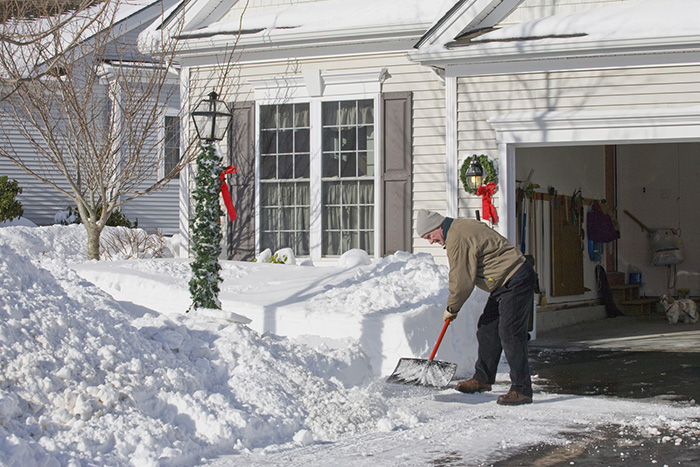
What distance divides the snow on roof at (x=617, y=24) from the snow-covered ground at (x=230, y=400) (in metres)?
4.59

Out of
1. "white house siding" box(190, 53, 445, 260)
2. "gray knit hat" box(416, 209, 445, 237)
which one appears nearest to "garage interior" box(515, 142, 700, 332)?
"white house siding" box(190, 53, 445, 260)

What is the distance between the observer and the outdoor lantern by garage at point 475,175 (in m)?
11.4

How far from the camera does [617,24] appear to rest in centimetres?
1116

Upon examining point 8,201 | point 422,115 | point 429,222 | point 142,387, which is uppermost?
point 422,115

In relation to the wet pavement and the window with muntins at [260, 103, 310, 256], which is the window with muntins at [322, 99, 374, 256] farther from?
the wet pavement

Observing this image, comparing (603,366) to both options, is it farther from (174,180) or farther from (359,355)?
(174,180)

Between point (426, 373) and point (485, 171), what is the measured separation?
199 inches

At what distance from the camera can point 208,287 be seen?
8.71 m

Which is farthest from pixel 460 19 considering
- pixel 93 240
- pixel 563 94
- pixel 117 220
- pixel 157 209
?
pixel 157 209

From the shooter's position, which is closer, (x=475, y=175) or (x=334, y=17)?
(x=475, y=175)

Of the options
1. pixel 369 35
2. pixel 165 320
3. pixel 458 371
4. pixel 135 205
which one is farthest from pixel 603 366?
pixel 135 205

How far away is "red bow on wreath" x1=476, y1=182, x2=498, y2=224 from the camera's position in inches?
454

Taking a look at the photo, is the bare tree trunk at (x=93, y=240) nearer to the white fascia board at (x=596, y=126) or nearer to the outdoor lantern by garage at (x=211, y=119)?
the outdoor lantern by garage at (x=211, y=119)

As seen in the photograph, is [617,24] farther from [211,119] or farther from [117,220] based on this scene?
[117,220]
